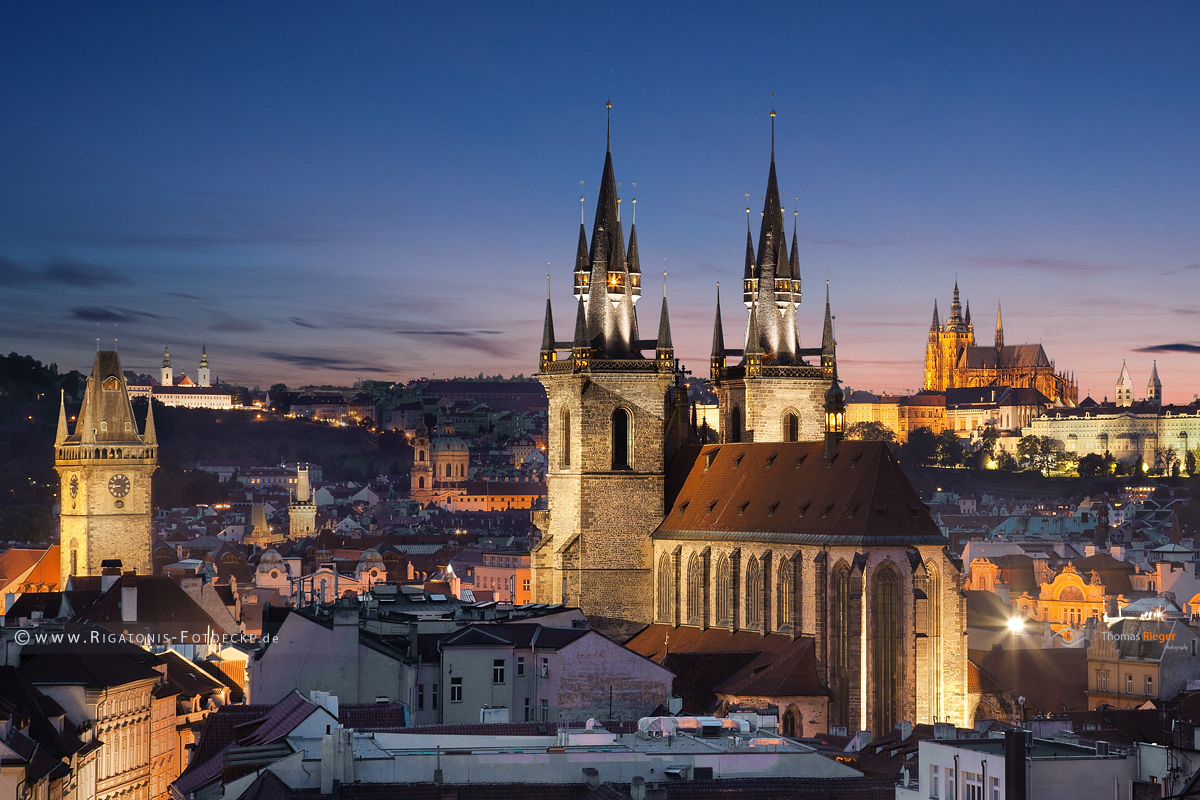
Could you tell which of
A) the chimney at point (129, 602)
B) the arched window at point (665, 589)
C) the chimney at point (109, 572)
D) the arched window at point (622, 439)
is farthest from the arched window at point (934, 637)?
the chimney at point (109, 572)

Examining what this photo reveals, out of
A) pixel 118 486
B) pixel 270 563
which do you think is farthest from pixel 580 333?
pixel 270 563

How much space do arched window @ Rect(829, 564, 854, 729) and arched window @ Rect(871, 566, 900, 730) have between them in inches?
35.0

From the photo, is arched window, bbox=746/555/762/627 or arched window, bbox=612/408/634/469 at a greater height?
arched window, bbox=612/408/634/469

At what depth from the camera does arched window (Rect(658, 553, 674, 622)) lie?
7838 centimetres

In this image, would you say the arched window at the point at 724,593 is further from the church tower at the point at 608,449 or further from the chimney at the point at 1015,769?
the chimney at the point at 1015,769

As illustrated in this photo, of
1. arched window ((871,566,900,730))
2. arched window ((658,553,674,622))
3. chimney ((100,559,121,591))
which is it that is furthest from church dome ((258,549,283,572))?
arched window ((871,566,900,730))

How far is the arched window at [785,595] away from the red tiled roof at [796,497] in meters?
0.99

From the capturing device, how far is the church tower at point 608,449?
7950 cm

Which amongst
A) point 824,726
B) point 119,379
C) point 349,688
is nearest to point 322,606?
point 349,688

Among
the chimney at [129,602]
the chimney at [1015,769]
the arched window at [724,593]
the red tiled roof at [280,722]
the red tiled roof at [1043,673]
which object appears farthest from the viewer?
the chimney at [129,602]

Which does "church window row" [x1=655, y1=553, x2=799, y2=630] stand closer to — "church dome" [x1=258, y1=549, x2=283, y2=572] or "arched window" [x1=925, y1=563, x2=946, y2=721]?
"arched window" [x1=925, y1=563, x2=946, y2=721]

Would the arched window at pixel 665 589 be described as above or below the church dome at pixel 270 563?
below

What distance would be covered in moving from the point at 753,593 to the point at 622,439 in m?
10.1

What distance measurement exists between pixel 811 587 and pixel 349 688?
1974 centimetres
